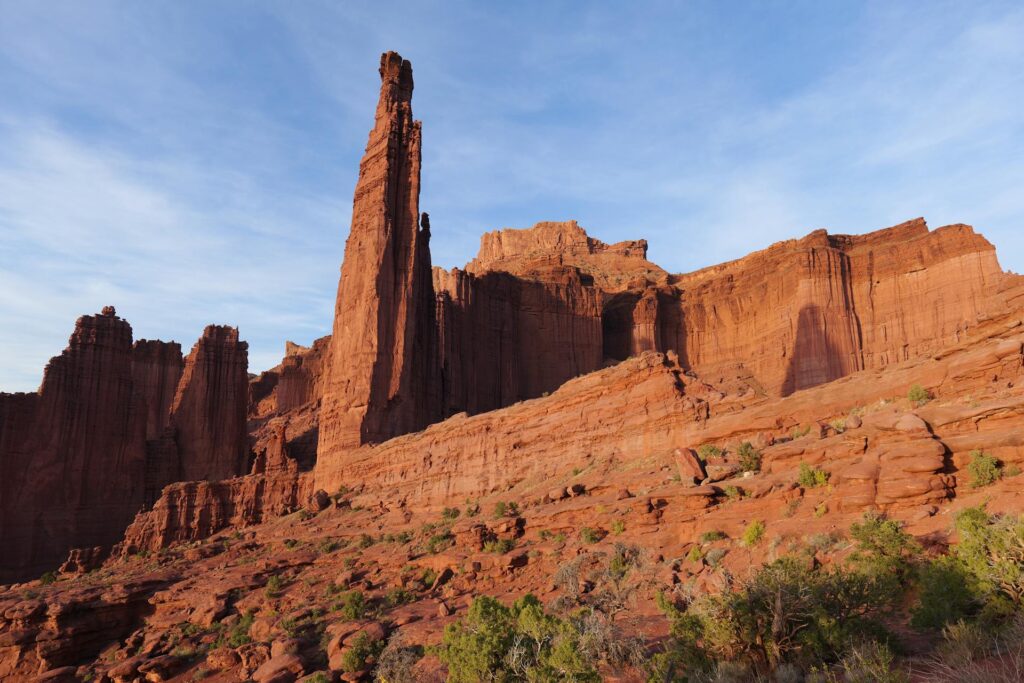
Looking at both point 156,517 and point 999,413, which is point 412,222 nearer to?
point 156,517

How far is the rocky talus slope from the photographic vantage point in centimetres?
1656

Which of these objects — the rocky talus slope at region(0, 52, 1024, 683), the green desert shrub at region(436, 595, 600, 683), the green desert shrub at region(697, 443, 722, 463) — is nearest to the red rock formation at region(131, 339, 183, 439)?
the rocky talus slope at region(0, 52, 1024, 683)

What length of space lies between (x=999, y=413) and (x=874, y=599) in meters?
6.15

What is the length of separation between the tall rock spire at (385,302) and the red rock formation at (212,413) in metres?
13.8

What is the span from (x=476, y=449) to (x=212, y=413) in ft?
99.3

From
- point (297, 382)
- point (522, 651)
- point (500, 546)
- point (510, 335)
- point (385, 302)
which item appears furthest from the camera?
point (297, 382)

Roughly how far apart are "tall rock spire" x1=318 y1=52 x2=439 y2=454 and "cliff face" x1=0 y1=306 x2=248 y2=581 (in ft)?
47.0

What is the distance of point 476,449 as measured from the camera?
1239 inches

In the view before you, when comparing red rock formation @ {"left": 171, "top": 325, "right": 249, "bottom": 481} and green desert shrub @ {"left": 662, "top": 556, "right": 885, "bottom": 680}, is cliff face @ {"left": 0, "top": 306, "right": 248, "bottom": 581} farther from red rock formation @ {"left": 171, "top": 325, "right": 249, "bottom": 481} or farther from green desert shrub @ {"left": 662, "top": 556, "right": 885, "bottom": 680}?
green desert shrub @ {"left": 662, "top": 556, "right": 885, "bottom": 680}

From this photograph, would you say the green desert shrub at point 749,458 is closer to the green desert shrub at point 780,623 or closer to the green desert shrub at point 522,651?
the green desert shrub at point 780,623

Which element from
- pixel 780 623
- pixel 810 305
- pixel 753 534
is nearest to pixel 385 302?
pixel 810 305

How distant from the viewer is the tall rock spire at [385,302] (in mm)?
42250

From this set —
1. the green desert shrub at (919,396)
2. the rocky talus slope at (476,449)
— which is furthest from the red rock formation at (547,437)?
the green desert shrub at (919,396)

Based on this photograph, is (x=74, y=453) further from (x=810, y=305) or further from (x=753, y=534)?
(x=810, y=305)
